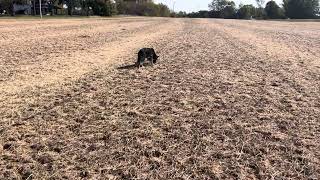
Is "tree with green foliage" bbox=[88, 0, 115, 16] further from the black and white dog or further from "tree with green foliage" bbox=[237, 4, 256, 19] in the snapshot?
the black and white dog

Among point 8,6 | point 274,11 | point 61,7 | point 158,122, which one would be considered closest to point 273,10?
point 274,11

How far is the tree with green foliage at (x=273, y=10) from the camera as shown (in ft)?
416

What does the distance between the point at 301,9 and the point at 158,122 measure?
127m

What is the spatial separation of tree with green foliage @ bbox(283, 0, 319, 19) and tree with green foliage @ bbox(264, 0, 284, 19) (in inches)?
81.6

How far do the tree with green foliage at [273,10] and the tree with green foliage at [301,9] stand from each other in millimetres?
2073

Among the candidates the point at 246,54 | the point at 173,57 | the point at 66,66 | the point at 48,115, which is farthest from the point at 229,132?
the point at 246,54

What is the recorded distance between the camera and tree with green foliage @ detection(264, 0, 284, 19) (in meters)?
127

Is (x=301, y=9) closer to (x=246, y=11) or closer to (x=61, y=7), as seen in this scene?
(x=246, y=11)

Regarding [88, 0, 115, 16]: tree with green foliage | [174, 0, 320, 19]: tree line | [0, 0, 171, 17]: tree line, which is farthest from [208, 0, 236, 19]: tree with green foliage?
[88, 0, 115, 16]: tree with green foliage

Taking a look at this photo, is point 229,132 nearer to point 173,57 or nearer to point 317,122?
point 317,122

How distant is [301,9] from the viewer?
12488cm

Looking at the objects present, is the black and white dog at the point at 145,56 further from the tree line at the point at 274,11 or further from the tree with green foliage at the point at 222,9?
the tree with green foliage at the point at 222,9

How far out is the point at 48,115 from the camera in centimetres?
665

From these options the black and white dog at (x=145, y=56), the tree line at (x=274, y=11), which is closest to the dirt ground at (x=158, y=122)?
the black and white dog at (x=145, y=56)
